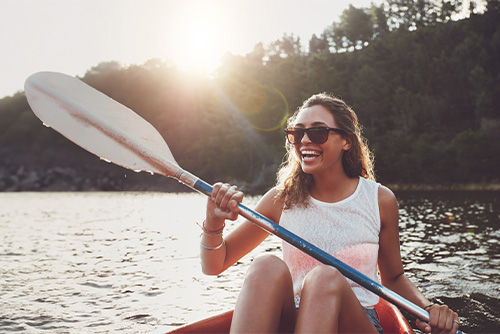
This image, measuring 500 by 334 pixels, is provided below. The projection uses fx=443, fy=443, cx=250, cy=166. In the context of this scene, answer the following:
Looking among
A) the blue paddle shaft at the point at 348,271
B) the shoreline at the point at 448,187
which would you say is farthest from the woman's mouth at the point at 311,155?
the shoreline at the point at 448,187

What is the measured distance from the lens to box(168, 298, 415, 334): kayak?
243 centimetres

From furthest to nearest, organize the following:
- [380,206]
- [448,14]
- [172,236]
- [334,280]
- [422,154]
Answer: [448,14] → [422,154] → [172,236] → [380,206] → [334,280]

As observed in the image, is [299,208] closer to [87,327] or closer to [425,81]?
[87,327]

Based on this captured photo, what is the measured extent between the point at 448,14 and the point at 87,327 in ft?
225

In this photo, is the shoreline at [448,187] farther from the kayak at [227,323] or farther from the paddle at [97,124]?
the paddle at [97,124]

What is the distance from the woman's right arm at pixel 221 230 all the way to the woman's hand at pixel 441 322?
0.90 m

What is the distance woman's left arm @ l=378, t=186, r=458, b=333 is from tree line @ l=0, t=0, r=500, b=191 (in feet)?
130

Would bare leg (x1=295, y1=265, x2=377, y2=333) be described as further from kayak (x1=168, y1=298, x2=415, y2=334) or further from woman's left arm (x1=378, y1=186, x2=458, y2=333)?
kayak (x1=168, y1=298, x2=415, y2=334)

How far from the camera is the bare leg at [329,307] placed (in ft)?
5.97

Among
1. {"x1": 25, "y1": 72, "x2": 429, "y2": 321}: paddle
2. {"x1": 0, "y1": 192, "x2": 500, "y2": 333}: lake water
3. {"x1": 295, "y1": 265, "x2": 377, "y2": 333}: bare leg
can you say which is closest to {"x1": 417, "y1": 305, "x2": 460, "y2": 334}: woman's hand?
{"x1": 295, "y1": 265, "x2": 377, "y2": 333}: bare leg

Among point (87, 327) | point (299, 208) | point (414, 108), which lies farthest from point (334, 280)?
point (414, 108)

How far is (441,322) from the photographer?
79.1 inches

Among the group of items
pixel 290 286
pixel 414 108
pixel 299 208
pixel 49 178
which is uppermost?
pixel 414 108

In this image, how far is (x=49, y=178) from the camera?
63.7m
